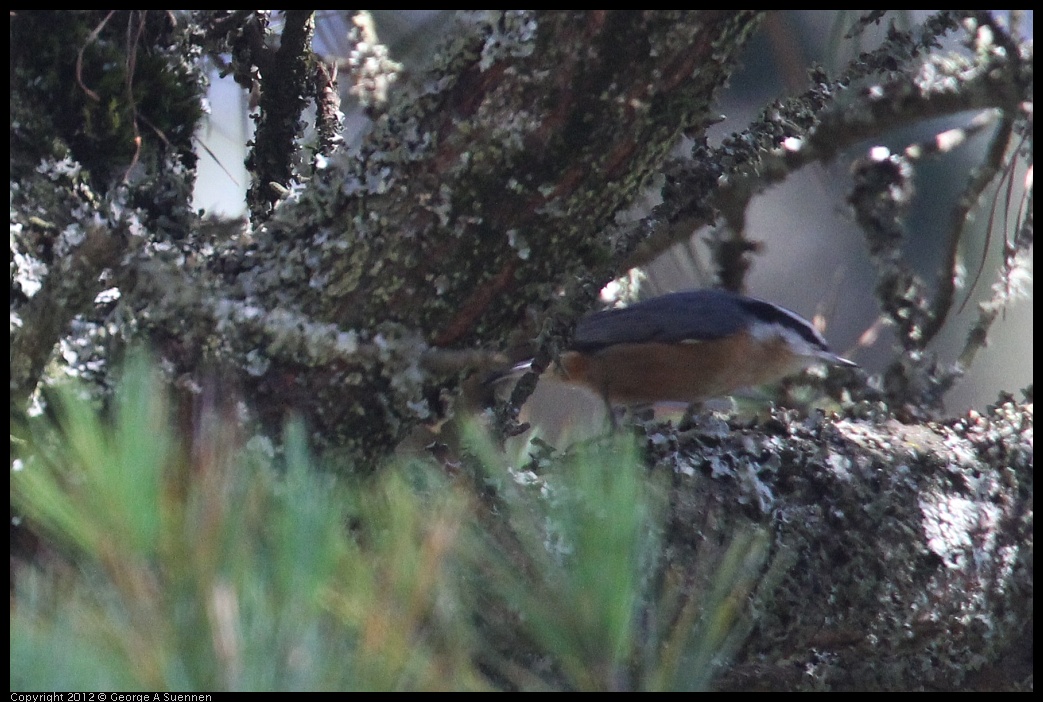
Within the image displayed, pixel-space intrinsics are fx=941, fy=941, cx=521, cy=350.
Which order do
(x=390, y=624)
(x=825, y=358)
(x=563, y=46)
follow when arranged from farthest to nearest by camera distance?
1. (x=825, y=358)
2. (x=563, y=46)
3. (x=390, y=624)

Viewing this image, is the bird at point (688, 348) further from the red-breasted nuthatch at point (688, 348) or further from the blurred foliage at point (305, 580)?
the blurred foliage at point (305, 580)

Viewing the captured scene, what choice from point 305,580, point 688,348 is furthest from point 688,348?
point 305,580

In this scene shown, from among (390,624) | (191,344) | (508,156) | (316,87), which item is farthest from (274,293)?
(390,624)

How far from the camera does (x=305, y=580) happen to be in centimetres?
40

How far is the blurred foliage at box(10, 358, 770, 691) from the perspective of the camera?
0.39 meters

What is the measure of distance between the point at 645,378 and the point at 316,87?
3.65ft

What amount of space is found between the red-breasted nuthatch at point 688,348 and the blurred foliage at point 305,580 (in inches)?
60.2

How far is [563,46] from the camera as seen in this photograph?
0.82 m

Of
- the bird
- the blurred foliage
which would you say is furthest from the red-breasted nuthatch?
the blurred foliage

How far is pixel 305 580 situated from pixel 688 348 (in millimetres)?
1725

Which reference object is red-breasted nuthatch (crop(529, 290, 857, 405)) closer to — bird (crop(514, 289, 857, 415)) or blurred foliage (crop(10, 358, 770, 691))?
bird (crop(514, 289, 857, 415))

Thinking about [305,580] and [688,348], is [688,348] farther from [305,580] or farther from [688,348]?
[305,580]

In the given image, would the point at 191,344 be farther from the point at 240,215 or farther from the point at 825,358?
the point at 825,358

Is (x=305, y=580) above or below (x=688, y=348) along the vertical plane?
below
